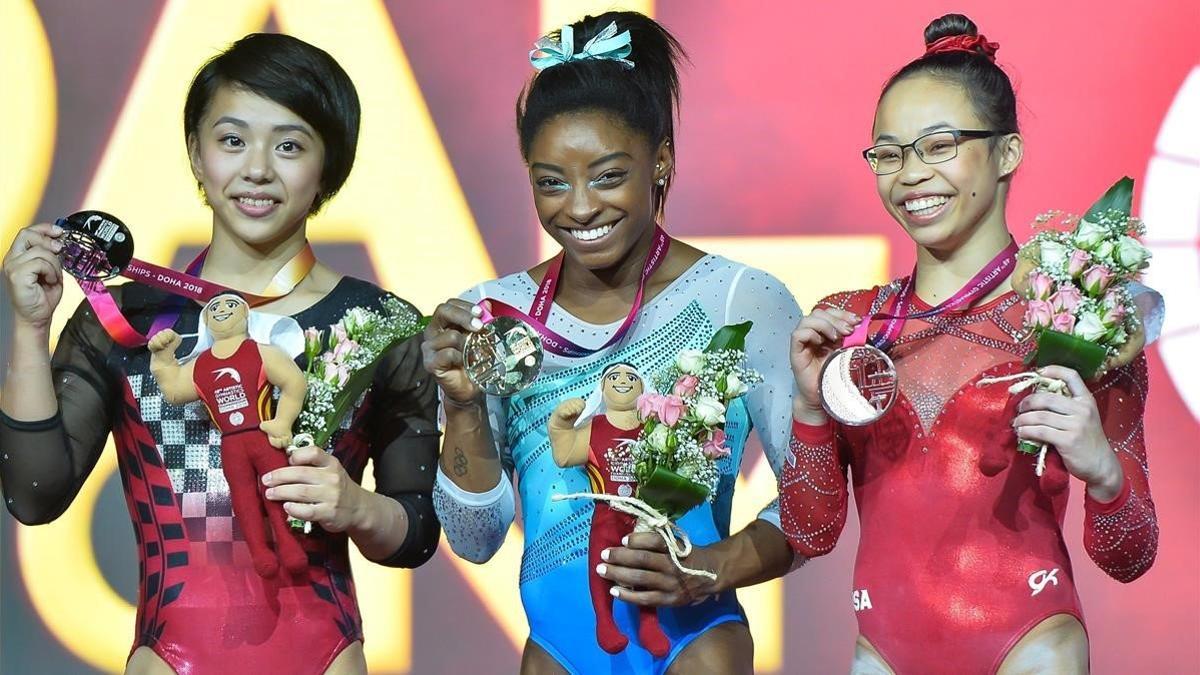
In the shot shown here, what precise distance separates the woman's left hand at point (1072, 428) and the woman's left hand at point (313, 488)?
123 cm

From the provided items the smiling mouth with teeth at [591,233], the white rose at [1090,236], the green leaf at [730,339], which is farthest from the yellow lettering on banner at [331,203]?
the white rose at [1090,236]

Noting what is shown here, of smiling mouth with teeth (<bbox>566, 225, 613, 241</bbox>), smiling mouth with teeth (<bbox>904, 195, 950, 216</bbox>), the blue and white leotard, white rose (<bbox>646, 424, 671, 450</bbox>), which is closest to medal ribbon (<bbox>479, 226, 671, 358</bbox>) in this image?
the blue and white leotard

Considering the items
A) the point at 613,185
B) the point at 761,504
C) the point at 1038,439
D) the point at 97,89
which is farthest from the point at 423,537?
the point at 97,89

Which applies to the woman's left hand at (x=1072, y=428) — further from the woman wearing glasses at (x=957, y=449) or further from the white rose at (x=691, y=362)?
the white rose at (x=691, y=362)

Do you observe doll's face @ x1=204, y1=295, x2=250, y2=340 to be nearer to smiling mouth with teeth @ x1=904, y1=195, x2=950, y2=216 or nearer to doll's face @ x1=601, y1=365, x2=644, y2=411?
doll's face @ x1=601, y1=365, x2=644, y2=411

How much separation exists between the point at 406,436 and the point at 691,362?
71 centimetres

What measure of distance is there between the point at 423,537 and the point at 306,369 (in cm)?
43

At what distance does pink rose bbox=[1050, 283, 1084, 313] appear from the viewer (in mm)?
2635

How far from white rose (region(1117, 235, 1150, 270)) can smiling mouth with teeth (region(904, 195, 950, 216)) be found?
1.17 feet

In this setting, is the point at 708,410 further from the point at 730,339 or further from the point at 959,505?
the point at 959,505

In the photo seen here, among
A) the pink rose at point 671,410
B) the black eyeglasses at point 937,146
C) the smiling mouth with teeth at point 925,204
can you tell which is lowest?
the pink rose at point 671,410

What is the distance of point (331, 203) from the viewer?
5086 millimetres

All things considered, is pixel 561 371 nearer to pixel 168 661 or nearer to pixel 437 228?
pixel 168 661

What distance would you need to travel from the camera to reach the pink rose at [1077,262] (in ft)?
8.70
